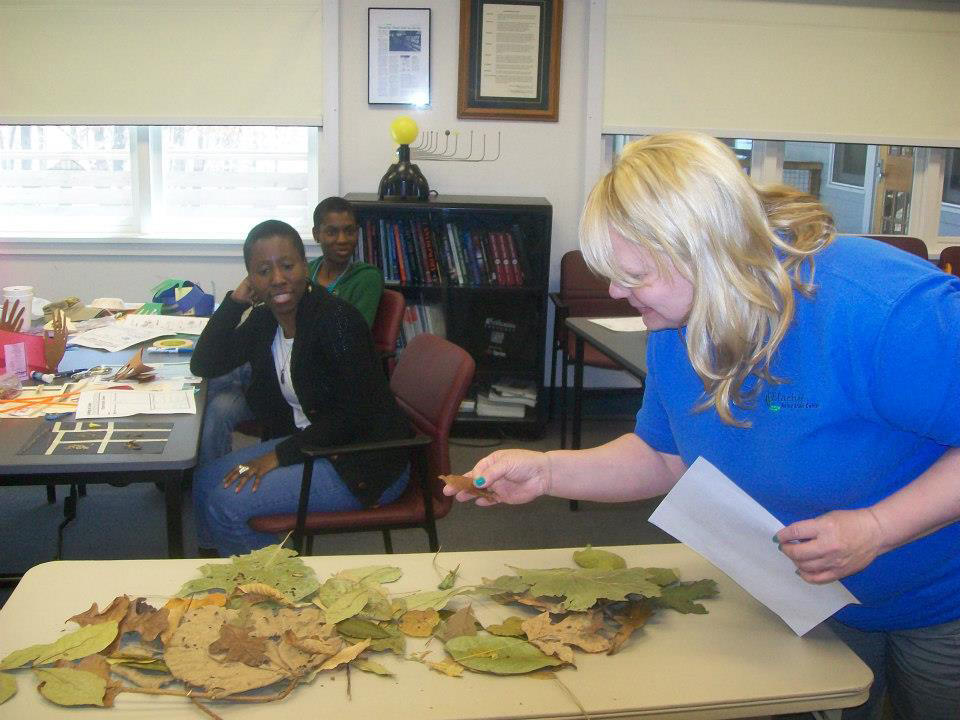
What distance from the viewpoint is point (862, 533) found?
112 cm

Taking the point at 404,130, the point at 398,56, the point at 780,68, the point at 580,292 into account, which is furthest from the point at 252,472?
the point at 780,68

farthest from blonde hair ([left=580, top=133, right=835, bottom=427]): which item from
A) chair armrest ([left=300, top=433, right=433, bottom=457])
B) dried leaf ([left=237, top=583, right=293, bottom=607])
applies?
chair armrest ([left=300, top=433, right=433, bottom=457])

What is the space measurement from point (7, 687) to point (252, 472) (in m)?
1.35

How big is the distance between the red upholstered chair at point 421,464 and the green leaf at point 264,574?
2.75 feet

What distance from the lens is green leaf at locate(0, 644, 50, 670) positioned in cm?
119

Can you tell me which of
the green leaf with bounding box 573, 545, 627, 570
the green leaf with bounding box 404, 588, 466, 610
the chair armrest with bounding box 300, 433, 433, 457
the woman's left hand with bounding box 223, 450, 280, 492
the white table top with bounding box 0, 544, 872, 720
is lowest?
the woman's left hand with bounding box 223, 450, 280, 492

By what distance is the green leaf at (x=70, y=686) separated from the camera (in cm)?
112

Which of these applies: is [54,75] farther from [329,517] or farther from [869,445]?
[869,445]

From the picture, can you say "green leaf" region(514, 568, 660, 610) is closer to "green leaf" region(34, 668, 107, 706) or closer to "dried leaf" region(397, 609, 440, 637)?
"dried leaf" region(397, 609, 440, 637)

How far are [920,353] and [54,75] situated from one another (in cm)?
471

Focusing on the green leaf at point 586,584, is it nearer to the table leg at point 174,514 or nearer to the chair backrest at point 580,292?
the table leg at point 174,514

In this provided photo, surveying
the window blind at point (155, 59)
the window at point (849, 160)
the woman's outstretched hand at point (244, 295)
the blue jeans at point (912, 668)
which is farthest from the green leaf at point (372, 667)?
the window at point (849, 160)

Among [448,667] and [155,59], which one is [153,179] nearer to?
[155,59]

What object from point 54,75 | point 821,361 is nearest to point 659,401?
point 821,361
